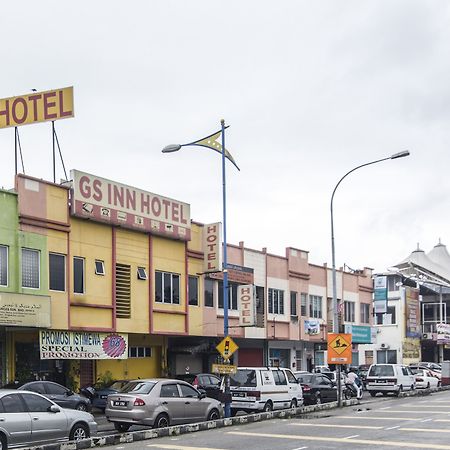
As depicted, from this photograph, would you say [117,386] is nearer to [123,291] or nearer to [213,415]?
[123,291]

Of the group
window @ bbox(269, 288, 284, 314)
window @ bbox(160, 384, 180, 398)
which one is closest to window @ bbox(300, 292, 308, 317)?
window @ bbox(269, 288, 284, 314)

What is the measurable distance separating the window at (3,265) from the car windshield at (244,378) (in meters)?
8.64

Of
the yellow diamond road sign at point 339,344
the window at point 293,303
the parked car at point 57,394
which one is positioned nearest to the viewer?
the parked car at point 57,394

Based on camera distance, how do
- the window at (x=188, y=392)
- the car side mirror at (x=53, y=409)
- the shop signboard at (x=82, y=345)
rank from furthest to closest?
the shop signboard at (x=82, y=345) < the window at (x=188, y=392) < the car side mirror at (x=53, y=409)

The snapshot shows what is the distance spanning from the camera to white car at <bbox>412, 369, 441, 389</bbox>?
4028 cm

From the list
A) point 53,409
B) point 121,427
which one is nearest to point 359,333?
point 121,427

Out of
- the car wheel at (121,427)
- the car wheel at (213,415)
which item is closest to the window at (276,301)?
the car wheel at (213,415)

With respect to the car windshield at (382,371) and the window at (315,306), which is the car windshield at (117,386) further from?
the window at (315,306)

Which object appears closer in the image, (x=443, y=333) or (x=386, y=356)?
(x=386, y=356)

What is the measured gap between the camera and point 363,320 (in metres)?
53.3

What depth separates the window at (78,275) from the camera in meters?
29.4

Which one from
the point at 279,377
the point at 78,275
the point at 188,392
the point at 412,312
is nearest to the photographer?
the point at 188,392

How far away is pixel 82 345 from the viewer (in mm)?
29047

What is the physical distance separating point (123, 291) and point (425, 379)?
18.4m
